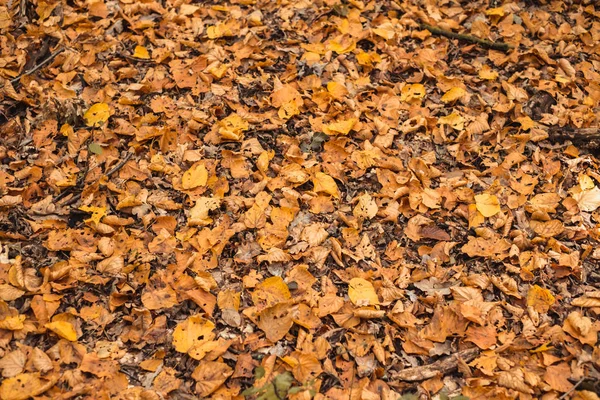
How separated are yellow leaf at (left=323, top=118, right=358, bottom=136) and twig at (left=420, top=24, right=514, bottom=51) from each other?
4.66ft

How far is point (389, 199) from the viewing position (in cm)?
358

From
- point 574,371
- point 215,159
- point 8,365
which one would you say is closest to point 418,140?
point 215,159

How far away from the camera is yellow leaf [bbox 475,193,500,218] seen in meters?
3.48

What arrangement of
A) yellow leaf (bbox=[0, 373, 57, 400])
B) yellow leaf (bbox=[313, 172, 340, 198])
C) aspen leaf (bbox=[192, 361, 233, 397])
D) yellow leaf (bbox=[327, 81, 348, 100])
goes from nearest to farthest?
yellow leaf (bbox=[0, 373, 57, 400]), aspen leaf (bbox=[192, 361, 233, 397]), yellow leaf (bbox=[313, 172, 340, 198]), yellow leaf (bbox=[327, 81, 348, 100])

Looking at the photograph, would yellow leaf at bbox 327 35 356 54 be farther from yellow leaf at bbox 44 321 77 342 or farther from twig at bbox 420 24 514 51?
yellow leaf at bbox 44 321 77 342

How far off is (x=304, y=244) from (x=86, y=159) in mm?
1635

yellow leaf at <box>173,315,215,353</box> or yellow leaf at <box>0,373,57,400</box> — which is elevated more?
yellow leaf at <box>173,315,215,353</box>

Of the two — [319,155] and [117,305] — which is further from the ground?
[319,155]

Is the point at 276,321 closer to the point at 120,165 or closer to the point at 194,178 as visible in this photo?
the point at 194,178

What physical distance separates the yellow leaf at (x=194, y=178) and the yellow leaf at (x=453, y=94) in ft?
6.35

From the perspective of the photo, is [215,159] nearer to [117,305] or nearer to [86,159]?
[86,159]

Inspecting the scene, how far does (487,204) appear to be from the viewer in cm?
352

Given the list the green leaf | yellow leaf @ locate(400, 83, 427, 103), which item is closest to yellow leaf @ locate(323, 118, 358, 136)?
yellow leaf @ locate(400, 83, 427, 103)

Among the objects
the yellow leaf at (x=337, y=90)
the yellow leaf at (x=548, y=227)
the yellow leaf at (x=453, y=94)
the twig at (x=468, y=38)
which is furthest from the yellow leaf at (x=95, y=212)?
the twig at (x=468, y=38)
